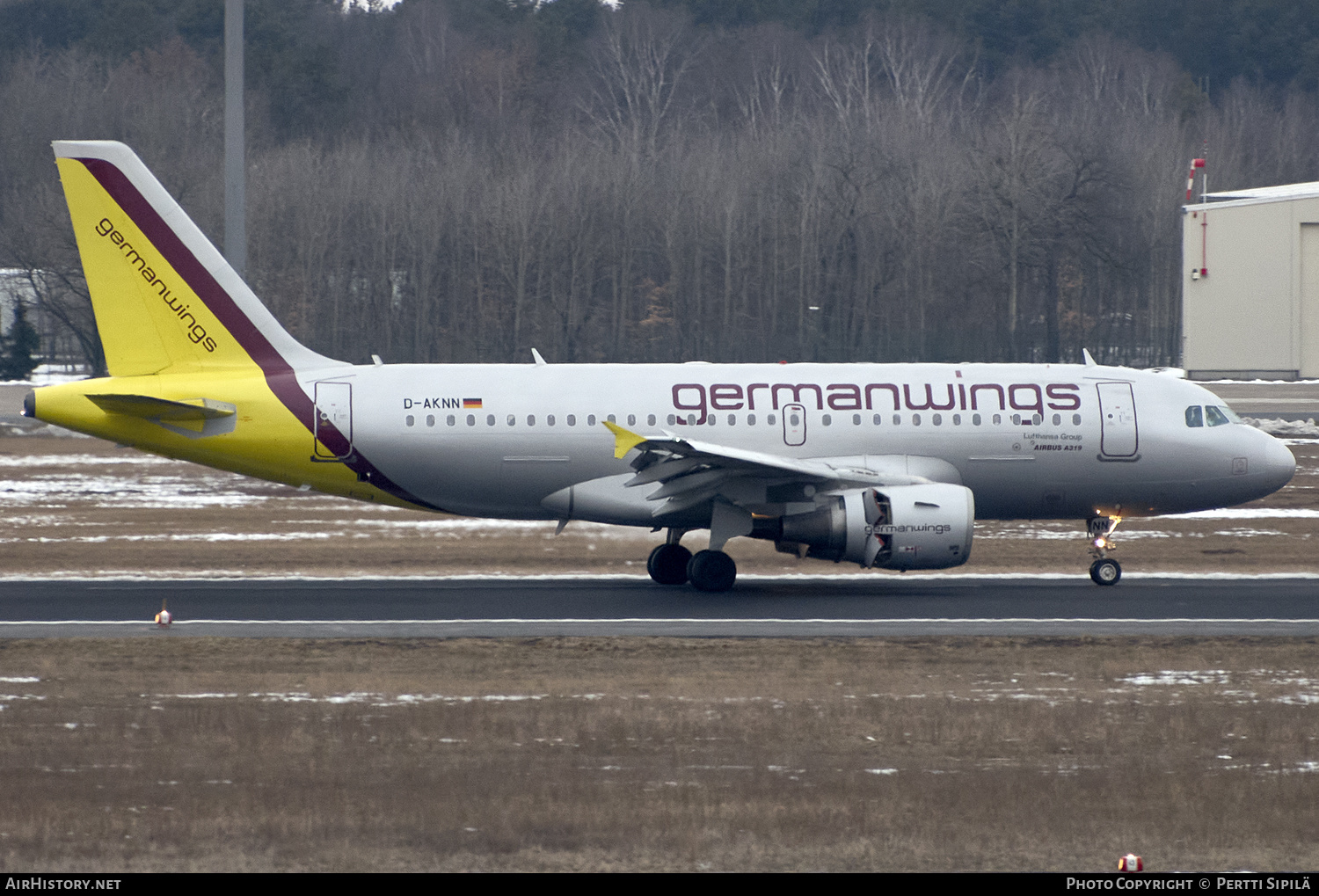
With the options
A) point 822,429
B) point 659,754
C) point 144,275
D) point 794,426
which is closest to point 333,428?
point 144,275

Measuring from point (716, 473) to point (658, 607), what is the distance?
2.19 meters

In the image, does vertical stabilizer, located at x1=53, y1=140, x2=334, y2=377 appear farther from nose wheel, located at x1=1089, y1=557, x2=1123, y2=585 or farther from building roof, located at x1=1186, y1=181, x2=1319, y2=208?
building roof, located at x1=1186, y1=181, x2=1319, y2=208

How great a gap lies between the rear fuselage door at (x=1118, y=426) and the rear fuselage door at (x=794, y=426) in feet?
15.1

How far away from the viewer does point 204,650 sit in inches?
746

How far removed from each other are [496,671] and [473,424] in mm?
Result: 7058

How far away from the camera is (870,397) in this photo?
81.1 ft

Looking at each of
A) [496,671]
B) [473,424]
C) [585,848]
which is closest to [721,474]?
[473,424]

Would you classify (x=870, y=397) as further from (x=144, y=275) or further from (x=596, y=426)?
(x=144, y=275)

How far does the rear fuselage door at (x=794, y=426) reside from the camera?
80.6ft

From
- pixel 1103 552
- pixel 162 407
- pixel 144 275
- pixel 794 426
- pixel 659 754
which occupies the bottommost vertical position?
pixel 659 754

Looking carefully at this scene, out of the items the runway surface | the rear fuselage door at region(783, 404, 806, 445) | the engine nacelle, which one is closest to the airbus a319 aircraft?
the rear fuselage door at region(783, 404, 806, 445)

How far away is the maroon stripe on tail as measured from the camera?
24.0m

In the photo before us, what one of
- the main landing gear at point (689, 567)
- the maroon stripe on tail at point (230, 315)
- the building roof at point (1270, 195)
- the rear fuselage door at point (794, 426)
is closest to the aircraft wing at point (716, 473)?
the rear fuselage door at point (794, 426)

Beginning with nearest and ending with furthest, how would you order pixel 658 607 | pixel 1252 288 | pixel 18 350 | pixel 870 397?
pixel 658 607, pixel 870 397, pixel 1252 288, pixel 18 350
